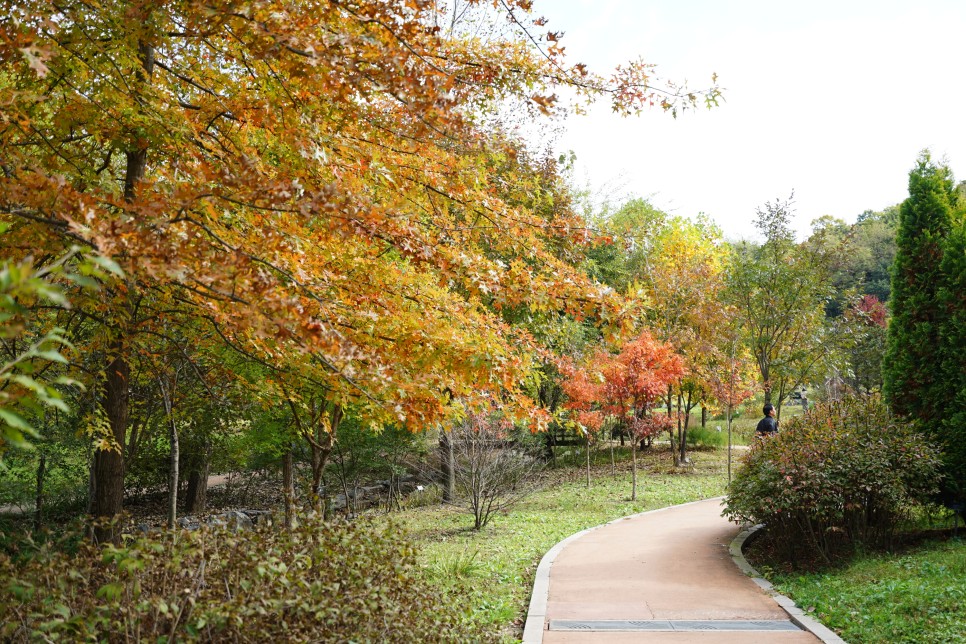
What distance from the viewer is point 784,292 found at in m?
17.2

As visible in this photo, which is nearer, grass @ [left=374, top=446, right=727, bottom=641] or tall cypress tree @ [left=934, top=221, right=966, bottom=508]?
grass @ [left=374, top=446, right=727, bottom=641]

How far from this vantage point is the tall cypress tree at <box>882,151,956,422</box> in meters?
9.25

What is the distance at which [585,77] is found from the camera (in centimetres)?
566

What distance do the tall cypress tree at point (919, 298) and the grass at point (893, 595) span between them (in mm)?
1906

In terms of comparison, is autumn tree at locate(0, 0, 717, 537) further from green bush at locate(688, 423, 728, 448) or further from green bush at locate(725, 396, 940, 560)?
green bush at locate(688, 423, 728, 448)

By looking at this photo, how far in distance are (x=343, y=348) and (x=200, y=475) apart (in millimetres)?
14312

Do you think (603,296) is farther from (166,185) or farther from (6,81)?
(6,81)

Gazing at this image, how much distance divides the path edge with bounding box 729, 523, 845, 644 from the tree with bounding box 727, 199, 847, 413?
737 centimetres

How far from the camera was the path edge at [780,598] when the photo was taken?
6.04 m

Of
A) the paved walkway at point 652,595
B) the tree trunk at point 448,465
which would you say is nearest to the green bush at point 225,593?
the paved walkway at point 652,595

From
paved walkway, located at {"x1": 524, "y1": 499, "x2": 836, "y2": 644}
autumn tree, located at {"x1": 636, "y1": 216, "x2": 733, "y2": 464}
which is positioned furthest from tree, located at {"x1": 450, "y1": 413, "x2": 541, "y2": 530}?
autumn tree, located at {"x1": 636, "y1": 216, "x2": 733, "y2": 464}

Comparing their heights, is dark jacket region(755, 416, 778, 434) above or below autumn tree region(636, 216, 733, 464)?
below

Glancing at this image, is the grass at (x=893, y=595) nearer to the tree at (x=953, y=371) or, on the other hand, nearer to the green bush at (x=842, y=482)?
the green bush at (x=842, y=482)

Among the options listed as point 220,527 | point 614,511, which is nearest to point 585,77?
point 220,527
